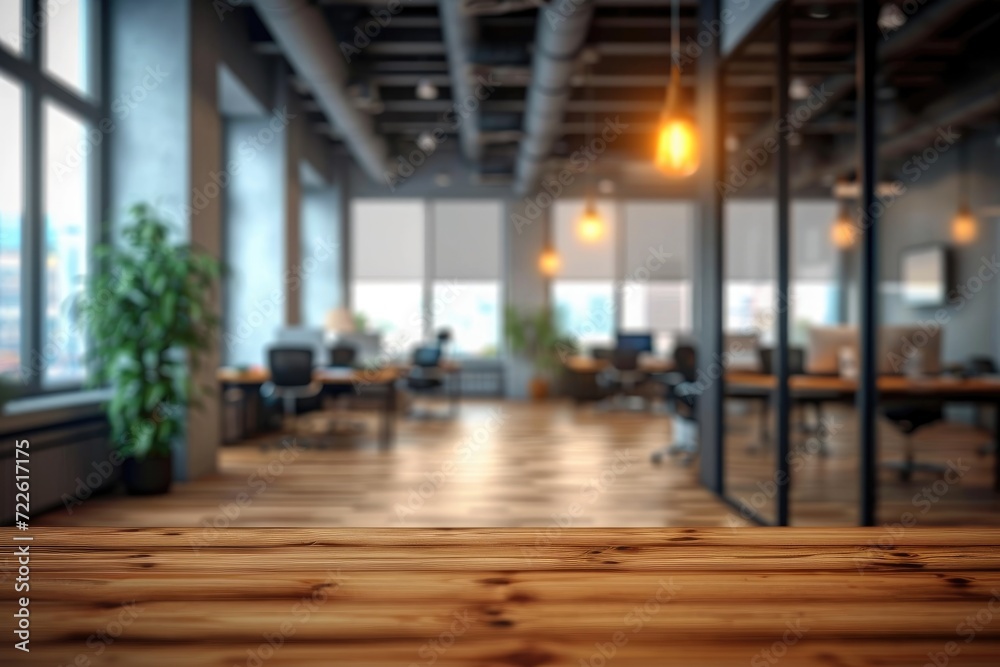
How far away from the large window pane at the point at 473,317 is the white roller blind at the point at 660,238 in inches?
95.0

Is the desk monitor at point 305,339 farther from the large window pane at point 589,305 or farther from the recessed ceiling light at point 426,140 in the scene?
the large window pane at point 589,305

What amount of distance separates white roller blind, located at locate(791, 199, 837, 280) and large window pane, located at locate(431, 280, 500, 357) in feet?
16.9

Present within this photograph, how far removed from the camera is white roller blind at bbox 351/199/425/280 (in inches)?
482

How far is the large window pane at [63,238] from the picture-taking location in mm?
4938

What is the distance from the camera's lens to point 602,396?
1136 centimetres

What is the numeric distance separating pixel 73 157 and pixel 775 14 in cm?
492

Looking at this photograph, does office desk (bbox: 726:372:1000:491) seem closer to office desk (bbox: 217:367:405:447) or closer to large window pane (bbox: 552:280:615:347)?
office desk (bbox: 217:367:405:447)

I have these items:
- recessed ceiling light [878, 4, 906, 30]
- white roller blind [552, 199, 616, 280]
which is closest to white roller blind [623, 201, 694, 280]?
white roller blind [552, 199, 616, 280]

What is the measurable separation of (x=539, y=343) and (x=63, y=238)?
778cm

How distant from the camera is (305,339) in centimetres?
761

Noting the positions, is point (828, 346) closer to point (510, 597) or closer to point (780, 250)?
point (780, 250)

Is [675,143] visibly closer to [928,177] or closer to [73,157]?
[73,157]

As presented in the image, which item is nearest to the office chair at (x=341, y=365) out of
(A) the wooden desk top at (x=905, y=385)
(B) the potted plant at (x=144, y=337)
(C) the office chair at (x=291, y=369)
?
(C) the office chair at (x=291, y=369)

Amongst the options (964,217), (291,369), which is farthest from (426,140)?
(964,217)
